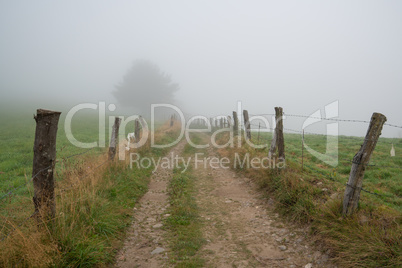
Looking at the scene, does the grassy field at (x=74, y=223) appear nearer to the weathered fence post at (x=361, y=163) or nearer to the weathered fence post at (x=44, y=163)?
the weathered fence post at (x=44, y=163)

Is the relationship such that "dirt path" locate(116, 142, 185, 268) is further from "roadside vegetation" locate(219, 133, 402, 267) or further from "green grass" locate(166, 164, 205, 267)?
"roadside vegetation" locate(219, 133, 402, 267)

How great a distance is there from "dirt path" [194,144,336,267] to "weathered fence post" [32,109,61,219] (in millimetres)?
2738

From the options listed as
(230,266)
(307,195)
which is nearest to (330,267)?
(230,266)

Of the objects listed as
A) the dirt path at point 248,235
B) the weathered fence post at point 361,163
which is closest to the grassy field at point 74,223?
the dirt path at point 248,235

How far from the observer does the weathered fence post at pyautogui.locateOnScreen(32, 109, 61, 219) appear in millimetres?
3639

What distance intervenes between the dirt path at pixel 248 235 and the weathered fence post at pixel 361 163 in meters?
1.03

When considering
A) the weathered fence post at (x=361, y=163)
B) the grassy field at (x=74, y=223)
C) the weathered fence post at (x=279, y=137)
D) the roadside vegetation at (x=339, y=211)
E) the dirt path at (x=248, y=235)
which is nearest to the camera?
the grassy field at (x=74, y=223)

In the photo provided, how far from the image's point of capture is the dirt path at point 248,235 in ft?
13.3

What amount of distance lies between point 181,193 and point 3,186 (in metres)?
5.58

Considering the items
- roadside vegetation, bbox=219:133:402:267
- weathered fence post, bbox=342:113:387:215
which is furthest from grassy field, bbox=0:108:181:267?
weathered fence post, bbox=342:113:387:215

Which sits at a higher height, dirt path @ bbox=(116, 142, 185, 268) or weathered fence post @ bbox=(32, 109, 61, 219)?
weathered fence post @ bbox=(32, 109, 61, 219)

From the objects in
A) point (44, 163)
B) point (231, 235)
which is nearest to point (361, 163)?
point (231, 235)

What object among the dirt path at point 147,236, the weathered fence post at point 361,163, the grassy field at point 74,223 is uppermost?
the weathered fence post at point 361,163

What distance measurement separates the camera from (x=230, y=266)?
392 cm
